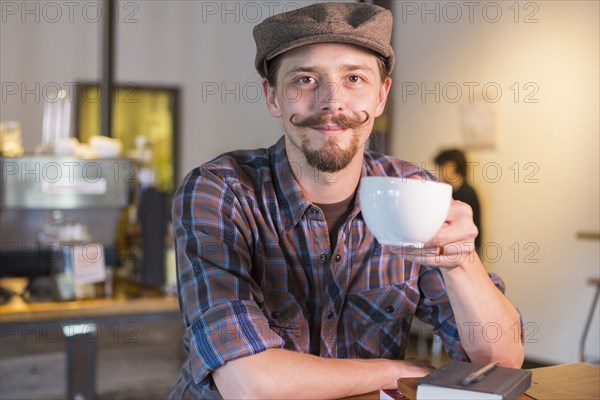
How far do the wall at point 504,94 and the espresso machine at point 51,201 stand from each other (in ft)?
8.65

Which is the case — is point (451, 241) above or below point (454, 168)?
below

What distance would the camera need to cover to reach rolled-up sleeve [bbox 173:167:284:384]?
1.24 meters

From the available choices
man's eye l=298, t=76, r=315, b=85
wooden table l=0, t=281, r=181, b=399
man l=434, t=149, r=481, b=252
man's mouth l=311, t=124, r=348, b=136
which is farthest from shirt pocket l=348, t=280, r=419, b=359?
man l=434, t=149, r=481, b=252

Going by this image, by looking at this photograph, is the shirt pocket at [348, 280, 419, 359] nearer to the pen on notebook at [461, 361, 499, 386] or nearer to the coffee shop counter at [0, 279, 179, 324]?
the pen on notebook at [461, 361, 499, 386]

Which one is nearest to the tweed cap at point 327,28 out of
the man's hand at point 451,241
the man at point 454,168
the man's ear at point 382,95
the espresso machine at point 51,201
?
the man's ear at point 382,95

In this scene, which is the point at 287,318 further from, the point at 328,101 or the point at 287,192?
the point at 328,101

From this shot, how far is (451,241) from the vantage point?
1.13 metres

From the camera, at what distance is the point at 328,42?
144cm

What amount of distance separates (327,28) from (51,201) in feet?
5.79

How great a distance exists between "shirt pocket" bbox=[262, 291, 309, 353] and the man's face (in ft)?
0.94

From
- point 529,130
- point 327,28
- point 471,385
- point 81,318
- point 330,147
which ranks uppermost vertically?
point 529,130

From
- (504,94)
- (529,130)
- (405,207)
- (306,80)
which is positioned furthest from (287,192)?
(504,94)

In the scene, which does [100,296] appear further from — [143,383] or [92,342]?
[143,383]

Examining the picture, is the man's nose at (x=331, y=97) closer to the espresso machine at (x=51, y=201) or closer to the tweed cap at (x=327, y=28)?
the tweed cap at (x=327, y=28)
